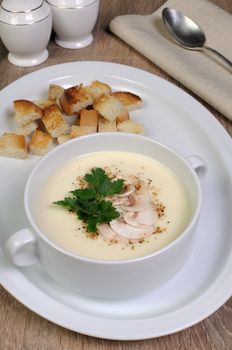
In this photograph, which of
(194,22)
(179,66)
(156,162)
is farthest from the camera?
(194,22)

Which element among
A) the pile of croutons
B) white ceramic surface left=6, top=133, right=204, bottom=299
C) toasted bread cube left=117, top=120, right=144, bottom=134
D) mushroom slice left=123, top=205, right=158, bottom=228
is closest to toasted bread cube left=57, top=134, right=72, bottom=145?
the pile of croutons

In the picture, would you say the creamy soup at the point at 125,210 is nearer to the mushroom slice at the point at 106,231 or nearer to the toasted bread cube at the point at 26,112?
the mushroom slice at the point at 106,231

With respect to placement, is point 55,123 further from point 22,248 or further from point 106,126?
point 22,248

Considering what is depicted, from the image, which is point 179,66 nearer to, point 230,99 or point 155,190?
point 230,99

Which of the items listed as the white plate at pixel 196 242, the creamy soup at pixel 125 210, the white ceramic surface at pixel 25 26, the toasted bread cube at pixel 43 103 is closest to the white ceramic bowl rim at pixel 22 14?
the white ceramic surface at pixel 25 26

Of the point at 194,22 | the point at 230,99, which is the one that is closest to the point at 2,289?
the point at 230,99

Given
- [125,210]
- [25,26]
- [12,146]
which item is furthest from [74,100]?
[125,210]

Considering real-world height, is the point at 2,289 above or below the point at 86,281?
below

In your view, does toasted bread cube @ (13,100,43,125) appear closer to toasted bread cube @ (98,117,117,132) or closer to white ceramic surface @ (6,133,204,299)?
toasted bread cube @ (98,117,117,132)
